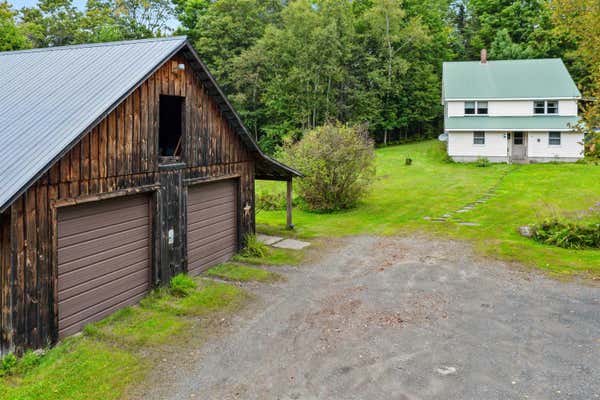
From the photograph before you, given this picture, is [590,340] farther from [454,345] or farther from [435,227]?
[435,227]

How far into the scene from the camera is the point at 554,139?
33.4 m

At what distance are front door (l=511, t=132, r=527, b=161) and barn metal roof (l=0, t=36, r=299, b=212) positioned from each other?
27.5 metres

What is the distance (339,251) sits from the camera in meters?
14.6

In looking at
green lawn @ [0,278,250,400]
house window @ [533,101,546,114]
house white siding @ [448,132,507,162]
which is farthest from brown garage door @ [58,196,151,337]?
house window @ [533,101,546,114]

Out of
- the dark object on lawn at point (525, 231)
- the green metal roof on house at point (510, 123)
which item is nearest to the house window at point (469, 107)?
the green metal roof on house at point (510, 123)

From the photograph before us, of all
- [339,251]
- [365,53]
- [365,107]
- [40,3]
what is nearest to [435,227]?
[339,251]

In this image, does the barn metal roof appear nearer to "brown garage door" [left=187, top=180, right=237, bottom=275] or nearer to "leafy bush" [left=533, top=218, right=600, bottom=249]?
"brown garage door" [left=187, top=180, right=237, bottom=275]

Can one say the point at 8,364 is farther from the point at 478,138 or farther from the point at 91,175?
the point at 478,138

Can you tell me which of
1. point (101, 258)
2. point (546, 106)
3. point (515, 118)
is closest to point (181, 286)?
point (101, 258)

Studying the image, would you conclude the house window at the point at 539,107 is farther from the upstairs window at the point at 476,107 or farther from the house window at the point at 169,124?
the house window at the point at 169,124

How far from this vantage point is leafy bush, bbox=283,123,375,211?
66.4 feet

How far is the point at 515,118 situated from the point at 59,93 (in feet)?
106

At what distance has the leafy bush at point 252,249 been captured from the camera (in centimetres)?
1384

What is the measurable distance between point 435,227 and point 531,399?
11659 millimetres
